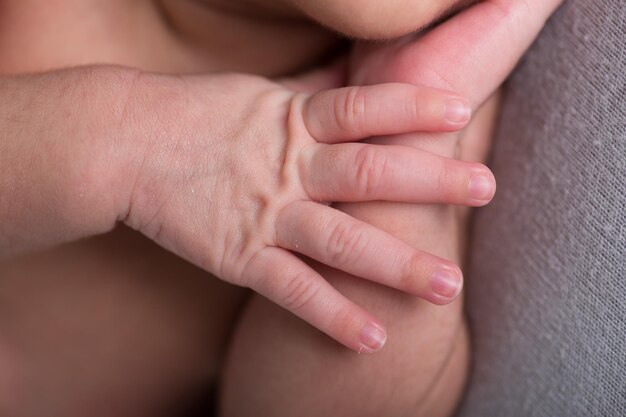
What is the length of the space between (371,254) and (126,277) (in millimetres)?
303

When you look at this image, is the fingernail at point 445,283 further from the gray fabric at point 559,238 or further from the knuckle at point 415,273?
the gray fabric at point 559,238

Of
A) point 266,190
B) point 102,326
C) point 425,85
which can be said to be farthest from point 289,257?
point 102,326

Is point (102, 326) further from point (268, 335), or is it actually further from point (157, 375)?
point (268, 335)

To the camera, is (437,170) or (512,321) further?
(512,321)

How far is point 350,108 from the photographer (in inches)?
22.8

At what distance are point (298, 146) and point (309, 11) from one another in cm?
11

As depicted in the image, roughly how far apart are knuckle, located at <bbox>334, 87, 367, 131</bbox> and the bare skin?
0.18 m

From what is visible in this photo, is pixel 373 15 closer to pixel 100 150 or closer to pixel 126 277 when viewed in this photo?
pixel 100 150

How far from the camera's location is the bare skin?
0.70 m

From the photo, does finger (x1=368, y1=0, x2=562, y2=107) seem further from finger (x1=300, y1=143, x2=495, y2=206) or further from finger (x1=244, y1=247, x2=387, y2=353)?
finger (x1=244, y1=247, x2=387, y2=353)

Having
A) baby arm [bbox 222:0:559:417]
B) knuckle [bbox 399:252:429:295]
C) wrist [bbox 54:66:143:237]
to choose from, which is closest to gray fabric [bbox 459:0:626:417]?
baby arm [bbox 222:0:559:417]

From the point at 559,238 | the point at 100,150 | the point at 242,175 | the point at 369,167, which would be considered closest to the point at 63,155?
the point at 100,150

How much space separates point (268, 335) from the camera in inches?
27.3

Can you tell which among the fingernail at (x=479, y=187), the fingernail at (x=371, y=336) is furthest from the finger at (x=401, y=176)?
the fingernail at (x=371, y=336)
